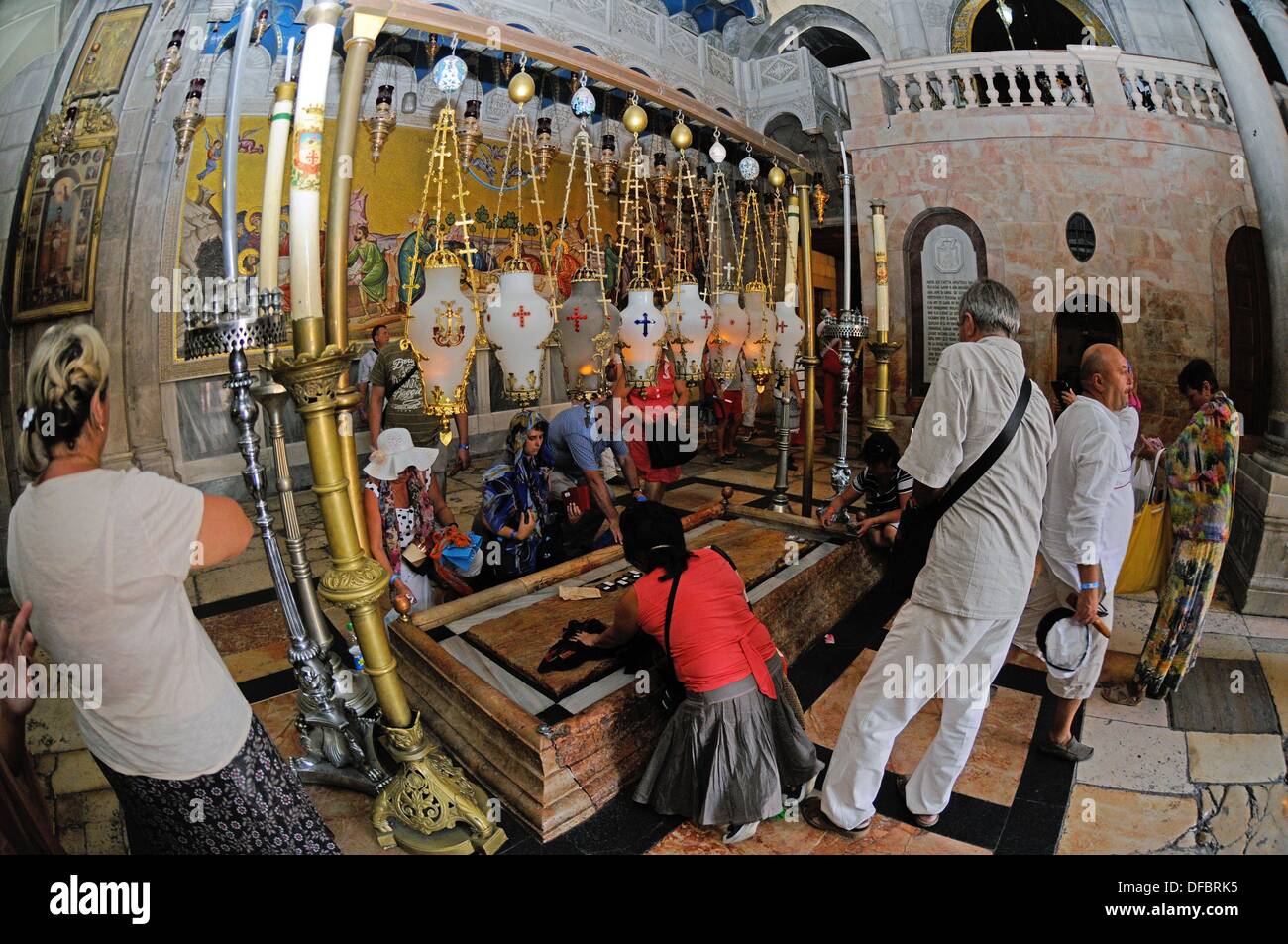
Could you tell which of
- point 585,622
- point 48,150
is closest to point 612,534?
point 585,622

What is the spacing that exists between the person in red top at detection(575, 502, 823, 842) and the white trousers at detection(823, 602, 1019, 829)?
0.22 meters

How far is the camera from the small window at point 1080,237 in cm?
290

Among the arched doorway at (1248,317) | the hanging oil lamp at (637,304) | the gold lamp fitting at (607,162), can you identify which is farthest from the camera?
the hanging oil lamp at (637,304)

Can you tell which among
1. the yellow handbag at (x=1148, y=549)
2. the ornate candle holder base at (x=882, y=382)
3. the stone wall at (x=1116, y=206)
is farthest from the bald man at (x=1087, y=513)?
the ornate candle holder base at (x=882, y=382)

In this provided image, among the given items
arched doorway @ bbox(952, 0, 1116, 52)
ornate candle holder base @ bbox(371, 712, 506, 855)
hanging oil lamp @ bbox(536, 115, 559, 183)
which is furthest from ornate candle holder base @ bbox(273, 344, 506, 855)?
→ arched doorway @ bbox(952, 0, 1116, 52)

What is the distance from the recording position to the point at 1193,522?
2.66 m

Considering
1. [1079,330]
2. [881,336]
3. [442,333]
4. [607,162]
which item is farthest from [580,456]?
[1079,330]

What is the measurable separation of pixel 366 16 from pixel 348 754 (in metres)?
2.46

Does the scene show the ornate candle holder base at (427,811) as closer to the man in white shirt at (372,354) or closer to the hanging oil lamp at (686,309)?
the man in white shirt at (372,354)

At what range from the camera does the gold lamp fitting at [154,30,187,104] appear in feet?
5.66

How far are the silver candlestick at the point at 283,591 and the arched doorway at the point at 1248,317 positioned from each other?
3808 millimetres

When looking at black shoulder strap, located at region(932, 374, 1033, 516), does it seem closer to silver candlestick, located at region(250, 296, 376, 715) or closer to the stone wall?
the stone wall

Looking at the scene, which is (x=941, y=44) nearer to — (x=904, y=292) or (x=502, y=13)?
(x=904, y=292)

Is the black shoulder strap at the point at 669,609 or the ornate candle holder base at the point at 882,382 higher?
the ornate candle holder base at the point at 882,382
